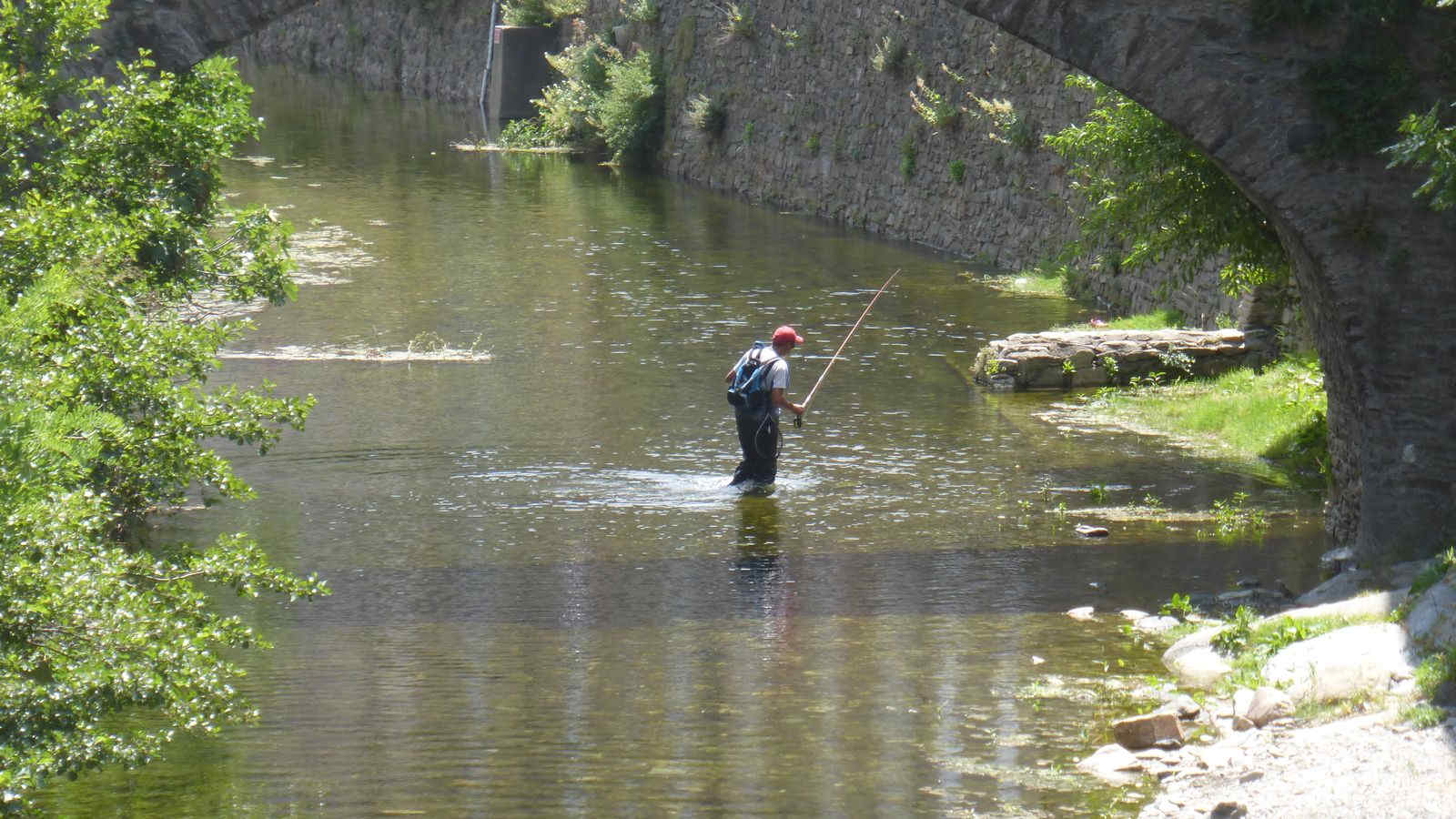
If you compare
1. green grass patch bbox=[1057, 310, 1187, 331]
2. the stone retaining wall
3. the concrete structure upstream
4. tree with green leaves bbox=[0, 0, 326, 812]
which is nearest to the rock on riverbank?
the concrete structure upstream

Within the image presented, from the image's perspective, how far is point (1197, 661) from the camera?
770 centimetres

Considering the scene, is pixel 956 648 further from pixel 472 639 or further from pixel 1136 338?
pixel 1136 338

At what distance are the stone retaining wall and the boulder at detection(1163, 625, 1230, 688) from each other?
9166 mm

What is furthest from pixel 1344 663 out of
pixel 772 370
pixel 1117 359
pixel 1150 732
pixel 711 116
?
pixel 711 116

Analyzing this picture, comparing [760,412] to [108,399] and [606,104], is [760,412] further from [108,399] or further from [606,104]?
[606,104]

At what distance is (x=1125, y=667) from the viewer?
7852 millimetres

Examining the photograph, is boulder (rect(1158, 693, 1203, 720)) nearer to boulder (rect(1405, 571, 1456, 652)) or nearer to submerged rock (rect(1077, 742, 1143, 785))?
submerged rock (rect(1077, 742, 1143, 785))

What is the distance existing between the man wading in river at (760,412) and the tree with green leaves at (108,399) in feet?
10.8

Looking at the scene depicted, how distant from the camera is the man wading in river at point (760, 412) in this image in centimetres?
1180

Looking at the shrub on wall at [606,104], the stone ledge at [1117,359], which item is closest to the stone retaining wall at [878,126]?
the shrub on wall at [606,104]

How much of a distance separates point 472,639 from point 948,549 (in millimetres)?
3214

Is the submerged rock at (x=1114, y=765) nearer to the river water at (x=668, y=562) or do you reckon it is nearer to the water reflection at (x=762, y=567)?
the river water at (x=668, y=562)

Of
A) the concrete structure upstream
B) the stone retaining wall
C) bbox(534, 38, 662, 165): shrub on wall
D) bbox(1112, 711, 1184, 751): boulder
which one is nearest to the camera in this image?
bbox(1112, 711, 1184, 751): boulder

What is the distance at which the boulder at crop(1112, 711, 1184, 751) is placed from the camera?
6613 mm
